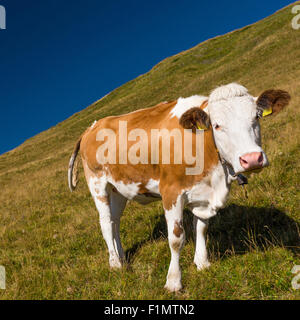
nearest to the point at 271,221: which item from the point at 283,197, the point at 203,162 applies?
the point at 283,197

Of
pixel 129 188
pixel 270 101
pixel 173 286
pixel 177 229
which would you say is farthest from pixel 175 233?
pixel 270 101

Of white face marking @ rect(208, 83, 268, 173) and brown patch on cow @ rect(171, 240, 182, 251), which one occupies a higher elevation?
white face marking @ rect(208, 83, 268, 173)

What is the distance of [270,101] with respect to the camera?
3.40m

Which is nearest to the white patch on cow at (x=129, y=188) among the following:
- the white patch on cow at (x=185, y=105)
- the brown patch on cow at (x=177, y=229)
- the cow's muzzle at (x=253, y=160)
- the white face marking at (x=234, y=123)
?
the brown patch on cow at (x=177, y=229)

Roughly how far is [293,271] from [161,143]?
2.28m

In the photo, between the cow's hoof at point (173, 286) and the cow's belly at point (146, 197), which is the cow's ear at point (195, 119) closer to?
the cow's belly at point (146, 197)

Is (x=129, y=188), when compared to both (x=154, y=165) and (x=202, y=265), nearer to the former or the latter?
(x=154, y=165)

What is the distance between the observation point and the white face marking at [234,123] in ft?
9.73

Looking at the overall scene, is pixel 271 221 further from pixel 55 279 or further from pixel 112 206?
pixel 55 279

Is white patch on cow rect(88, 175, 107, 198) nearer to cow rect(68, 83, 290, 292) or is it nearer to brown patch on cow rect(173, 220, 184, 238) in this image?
cow rect(68, 83, 290, 292)

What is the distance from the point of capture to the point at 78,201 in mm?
8758

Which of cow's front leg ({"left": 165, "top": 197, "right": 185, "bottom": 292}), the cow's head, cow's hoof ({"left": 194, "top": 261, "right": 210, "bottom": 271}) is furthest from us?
cow's hoof ({"left": 194, "top": 261, "right": 210, "bottom": 271})

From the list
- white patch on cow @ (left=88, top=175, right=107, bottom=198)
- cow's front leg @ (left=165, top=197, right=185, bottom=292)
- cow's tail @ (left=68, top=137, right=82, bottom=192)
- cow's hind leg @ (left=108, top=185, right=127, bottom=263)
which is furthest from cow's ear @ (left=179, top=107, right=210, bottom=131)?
cow's tail @ (left=68, top=137, right=82, bottom=192)

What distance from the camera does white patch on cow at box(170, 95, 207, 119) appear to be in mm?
3934
